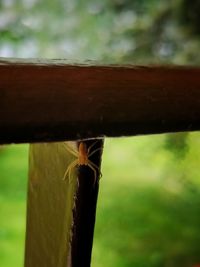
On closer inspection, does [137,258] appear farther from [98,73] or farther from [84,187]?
[98,73]

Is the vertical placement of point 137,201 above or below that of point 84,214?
above

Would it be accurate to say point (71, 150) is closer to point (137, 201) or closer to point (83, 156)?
point (83, 156)

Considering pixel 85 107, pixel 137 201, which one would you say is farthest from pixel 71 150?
pixel 137 201

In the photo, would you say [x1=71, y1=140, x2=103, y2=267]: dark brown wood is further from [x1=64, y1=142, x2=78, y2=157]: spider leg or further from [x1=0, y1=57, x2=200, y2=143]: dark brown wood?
[x1=0, y1=57, x2=200, y2=143]: dark brown wood

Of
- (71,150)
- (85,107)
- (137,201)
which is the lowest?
(85,107)

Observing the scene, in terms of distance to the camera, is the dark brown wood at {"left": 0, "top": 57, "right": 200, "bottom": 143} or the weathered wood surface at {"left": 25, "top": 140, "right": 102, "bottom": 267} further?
the weathered wood surface at {"left": 25, "top": 140, "right": 102, "bottom": 267}

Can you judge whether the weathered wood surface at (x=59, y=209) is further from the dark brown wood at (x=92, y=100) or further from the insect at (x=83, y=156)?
the dark brown wood at (x=92, y=100)

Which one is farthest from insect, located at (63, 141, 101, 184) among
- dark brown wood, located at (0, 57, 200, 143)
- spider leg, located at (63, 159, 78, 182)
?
dark brown wood, located at (0, 57, 200, 143)
